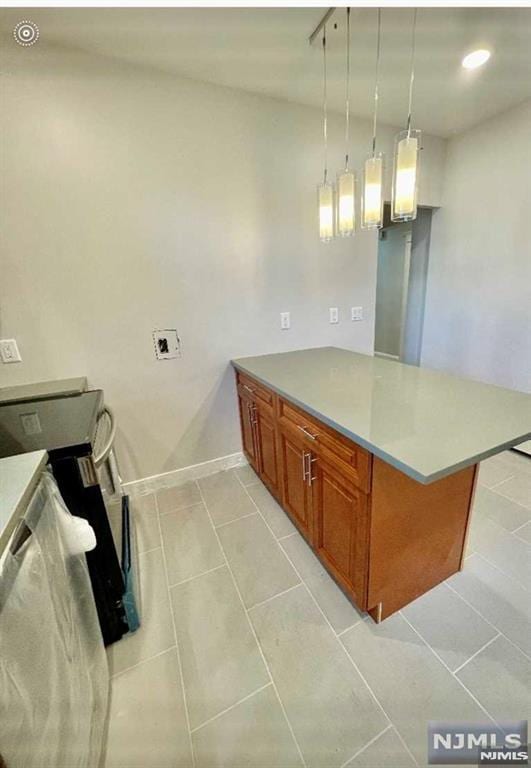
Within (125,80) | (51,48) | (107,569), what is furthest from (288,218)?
(107,569)

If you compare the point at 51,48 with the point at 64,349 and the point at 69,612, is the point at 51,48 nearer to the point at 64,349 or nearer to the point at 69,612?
the point at 64,349

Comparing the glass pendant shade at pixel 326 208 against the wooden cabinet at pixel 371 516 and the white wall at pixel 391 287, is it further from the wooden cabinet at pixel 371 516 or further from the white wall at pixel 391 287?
the white wall at pixel 391 287

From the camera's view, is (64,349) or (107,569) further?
(64,349)

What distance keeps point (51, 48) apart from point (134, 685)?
2.82 metres

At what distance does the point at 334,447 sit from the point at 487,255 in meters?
2.50

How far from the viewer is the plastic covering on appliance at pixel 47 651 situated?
0.55 meters

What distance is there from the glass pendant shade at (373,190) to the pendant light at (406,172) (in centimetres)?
9

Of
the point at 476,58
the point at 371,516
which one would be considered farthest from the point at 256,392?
the point at 476,58

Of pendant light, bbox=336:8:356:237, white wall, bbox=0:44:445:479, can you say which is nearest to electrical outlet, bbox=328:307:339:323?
white wall, bbox=0:44:445:479

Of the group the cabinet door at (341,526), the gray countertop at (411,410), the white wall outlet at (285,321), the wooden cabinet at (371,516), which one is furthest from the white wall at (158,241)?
the cabinet door at (341,526)

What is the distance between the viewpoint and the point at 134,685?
42.4 inches

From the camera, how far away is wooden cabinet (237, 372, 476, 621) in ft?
3.46

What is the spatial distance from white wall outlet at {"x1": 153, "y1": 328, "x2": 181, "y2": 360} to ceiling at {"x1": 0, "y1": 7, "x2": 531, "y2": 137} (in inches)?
54.7

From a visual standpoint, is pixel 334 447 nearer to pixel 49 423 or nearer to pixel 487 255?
pixel 49 423
